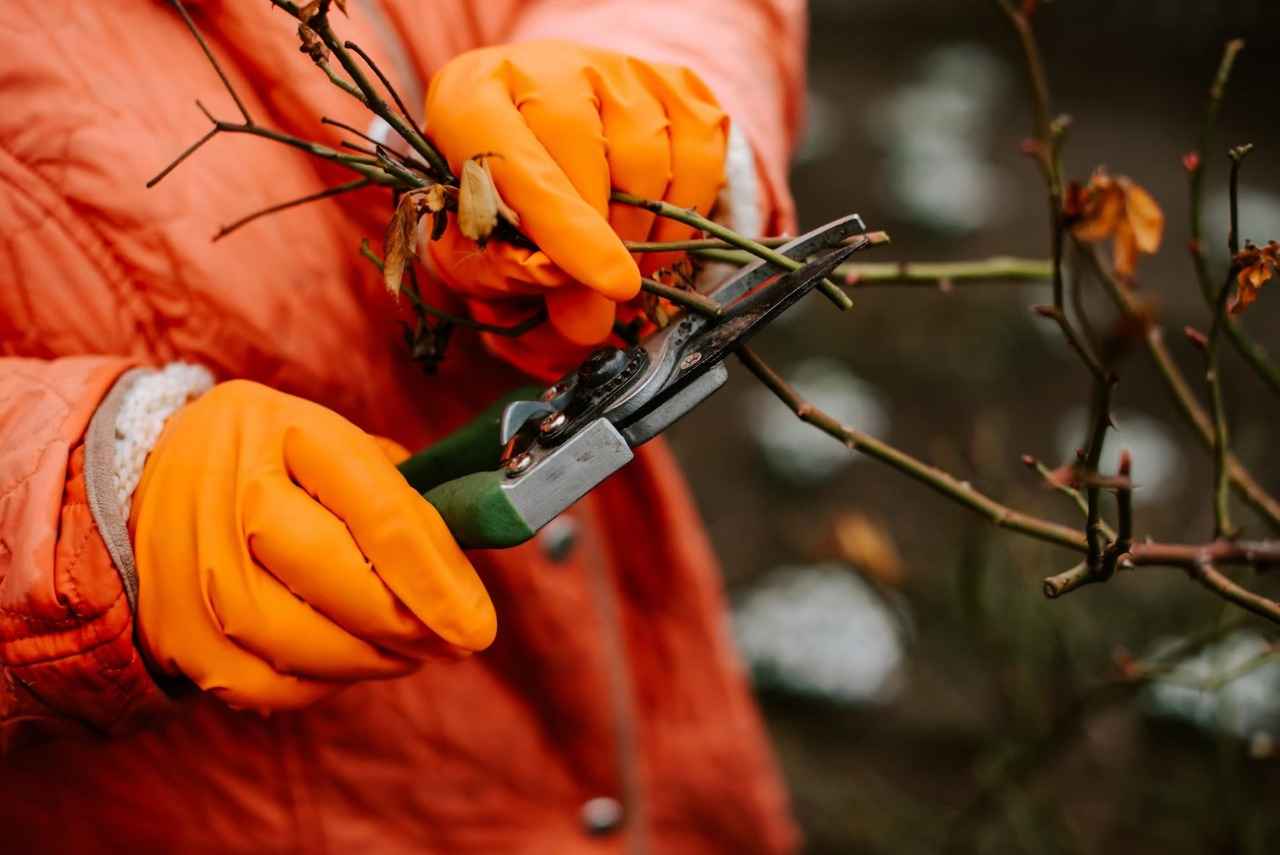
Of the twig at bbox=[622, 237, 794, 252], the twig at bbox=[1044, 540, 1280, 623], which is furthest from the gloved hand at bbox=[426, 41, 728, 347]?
the twig at bbox=[1044, 540, 1280, 623]

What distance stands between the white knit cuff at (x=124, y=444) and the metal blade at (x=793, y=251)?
17.9 inches

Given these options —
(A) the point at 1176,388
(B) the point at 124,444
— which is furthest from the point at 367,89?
(A) the point at 1176,388

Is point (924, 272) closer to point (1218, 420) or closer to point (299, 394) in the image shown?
point (1218, 420)

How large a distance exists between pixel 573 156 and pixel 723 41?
1.36 ft

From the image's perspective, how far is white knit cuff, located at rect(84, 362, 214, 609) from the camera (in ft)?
2.66

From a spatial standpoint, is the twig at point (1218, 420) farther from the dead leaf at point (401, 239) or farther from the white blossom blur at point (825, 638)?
the white blossom blur at point (825, 638)

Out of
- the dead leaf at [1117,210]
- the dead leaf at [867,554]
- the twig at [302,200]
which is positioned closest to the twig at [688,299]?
the twig at [302,200]

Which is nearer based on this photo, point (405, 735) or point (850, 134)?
point (405, 735)

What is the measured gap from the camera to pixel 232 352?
3.10ft

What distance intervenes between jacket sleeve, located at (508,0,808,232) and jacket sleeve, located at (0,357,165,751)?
58 centimetres

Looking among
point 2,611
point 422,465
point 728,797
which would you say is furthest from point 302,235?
point 728,797

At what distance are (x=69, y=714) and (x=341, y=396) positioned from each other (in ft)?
1.13

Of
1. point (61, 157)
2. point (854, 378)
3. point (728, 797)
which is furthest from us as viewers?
point (854, 378)

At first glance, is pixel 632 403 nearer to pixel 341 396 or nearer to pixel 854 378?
pixel 341 396
